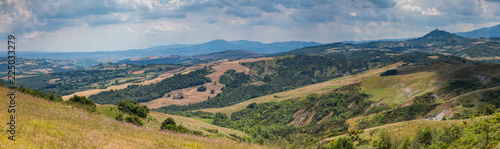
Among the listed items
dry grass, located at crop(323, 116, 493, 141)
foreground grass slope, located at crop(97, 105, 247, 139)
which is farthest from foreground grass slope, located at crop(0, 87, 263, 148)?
dry grass, located at crop(323, 116, 493, 141)

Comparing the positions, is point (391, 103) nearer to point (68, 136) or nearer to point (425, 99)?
point (425, 99)

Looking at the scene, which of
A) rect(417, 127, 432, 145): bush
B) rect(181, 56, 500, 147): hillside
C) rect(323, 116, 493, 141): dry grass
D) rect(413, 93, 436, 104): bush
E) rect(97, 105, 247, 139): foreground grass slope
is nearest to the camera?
rect(417, 127, 432, 145): bush

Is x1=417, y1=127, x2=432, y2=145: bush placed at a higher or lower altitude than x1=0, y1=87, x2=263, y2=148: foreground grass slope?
lower

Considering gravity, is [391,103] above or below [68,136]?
below

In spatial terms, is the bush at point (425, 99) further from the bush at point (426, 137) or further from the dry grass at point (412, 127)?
the bush at point (426, 137)

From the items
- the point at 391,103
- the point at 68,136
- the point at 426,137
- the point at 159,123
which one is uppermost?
the point at 68,136

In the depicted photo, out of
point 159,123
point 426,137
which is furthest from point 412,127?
point 159,123

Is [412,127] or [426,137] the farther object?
[412,127]

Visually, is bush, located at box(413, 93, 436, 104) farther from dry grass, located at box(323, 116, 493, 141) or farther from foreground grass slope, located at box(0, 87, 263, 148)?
foreground grass slope, located at box(0, 87, 263, 148)

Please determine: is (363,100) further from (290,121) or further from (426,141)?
(426,141)

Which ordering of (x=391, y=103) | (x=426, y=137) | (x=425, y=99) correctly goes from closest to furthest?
(x=426, y=137)
(x=425, y=99)
(x=391, y=103)

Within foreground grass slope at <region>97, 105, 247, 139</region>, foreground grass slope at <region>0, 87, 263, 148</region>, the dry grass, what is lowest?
foreground grass slope at <region>97, 105, 247, 139</region>

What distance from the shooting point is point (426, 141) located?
106 feet

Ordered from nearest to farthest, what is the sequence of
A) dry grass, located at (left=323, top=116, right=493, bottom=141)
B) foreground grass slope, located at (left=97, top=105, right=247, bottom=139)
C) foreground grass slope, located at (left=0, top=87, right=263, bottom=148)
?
foreground grass slope, located at (left=0, top=87, right=263, bottom=148) < dry grass, located at (left=323, top=116, right=493, bottom=141) < foreground grass slope, located at (left=97, top=105, right=247, bottom=139)
